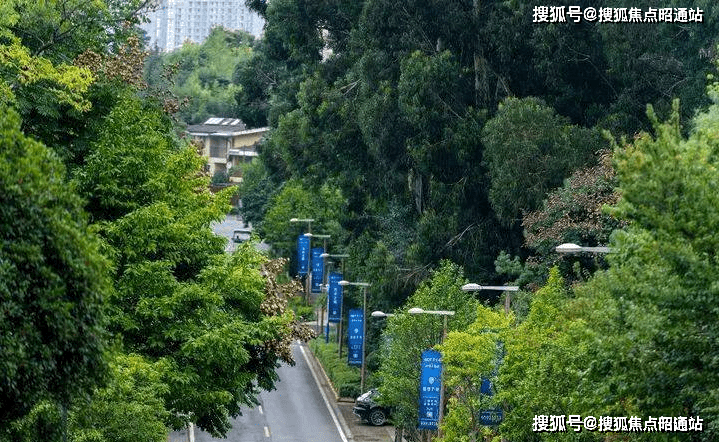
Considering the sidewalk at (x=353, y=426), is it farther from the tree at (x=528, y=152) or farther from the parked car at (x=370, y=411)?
the tree at (x=528, y=152)

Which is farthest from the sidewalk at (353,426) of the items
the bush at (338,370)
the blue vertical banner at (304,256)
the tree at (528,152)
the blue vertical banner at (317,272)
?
the tree at (528,152)

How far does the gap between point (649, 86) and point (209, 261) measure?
22.9 metres

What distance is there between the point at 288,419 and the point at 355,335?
4278 mm

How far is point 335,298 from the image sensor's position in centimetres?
6919

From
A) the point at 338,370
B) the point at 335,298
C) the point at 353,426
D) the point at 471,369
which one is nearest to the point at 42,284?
the point at 471,369

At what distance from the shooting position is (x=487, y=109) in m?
55.8

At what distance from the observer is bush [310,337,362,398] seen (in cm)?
6675

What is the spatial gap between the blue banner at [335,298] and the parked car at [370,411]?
27.0ft

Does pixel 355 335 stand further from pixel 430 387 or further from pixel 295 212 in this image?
pixel 295 212

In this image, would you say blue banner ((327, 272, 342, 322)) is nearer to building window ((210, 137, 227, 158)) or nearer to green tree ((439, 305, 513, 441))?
green tree ((439, 305, 513, 441))

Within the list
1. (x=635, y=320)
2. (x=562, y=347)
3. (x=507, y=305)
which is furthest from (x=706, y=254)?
(x=507, y=305)

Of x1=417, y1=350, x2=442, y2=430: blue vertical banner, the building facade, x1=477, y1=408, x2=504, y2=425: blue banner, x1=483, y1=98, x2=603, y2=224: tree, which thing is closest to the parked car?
x1=483, y1=98, x2=603, y2=224: tree

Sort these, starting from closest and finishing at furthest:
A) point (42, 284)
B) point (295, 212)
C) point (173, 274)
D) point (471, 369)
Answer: point (42, 284), point (173, 274), point (471, 369), point (295, 212)

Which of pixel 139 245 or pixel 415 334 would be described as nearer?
pixel 139 245
